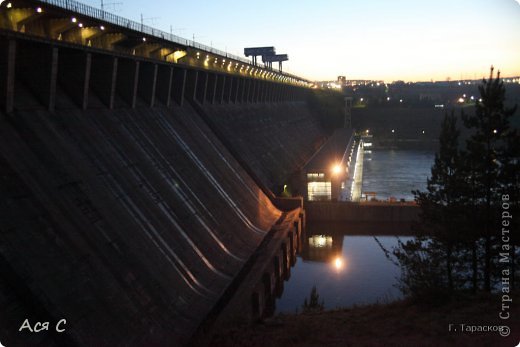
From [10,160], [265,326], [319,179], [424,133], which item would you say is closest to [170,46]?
[319,179]

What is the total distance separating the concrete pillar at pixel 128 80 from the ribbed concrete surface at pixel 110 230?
892 millimetres

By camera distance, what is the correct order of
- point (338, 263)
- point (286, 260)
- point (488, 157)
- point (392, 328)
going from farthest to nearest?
point (338, 263) → point (286, 260) → point (488, 157) → point (392, 328)

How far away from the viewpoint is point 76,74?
869 inches

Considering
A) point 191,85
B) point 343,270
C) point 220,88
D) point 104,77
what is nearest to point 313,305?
point 343,270

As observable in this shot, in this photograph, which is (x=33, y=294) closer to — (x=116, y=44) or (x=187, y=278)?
(x=187, y=278)

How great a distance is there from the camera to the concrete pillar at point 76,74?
21.8 m

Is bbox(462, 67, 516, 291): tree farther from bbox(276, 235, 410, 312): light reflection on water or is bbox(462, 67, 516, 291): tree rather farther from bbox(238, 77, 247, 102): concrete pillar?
bbox(238, 77, 247, 102): concrete pillar

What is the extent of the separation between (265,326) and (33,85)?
12.6 metres

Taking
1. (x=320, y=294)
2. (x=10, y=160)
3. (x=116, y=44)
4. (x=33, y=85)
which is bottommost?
(x=320, y=294)

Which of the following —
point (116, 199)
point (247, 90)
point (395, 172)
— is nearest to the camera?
point (116, 199)

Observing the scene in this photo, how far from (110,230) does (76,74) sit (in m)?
8.07

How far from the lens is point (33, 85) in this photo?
65.2 feet

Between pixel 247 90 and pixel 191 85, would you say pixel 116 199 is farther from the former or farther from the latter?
pixel 247 90

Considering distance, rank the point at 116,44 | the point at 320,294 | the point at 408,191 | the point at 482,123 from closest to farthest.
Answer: the point at 482,123, the point at 320,294, the point at 116,44, the point at 408,191
